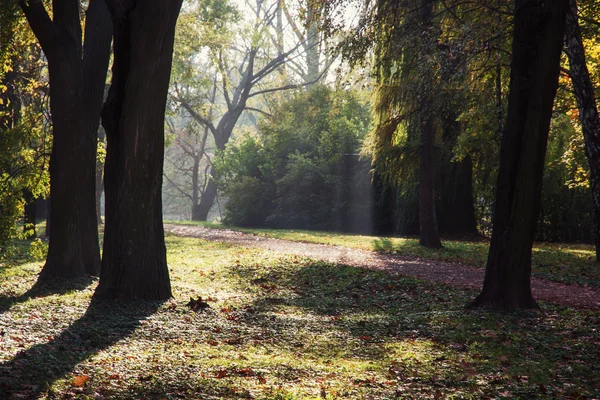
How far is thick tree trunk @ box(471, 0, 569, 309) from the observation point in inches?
328

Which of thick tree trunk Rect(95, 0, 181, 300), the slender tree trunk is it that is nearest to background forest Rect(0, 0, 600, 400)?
thick tree trunk Rect(95, 0, 181, 300)

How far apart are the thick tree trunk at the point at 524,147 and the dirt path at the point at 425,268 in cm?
161

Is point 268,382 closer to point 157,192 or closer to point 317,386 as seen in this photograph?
point 317,386

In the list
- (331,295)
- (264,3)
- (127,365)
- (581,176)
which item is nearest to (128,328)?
(127,365)

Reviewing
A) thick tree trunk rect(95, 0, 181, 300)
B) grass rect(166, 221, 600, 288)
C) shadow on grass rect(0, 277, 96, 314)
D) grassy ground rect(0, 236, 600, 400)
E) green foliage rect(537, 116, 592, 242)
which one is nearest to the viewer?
grassy ground rect(0, 236, 600, 400)

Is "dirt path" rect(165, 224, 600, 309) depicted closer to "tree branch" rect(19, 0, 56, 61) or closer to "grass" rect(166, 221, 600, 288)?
"grass" rect(166, 221, 600, 288)

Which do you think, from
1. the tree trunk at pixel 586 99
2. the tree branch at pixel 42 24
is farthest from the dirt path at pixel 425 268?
the tree branch at pixel 42 24

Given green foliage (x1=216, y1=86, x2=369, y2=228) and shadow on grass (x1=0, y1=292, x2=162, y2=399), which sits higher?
green foliage (x1=216, y1=86, x2=369, y2=228)

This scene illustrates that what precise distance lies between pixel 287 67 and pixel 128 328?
151 feet

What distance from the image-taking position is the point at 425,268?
1390cm

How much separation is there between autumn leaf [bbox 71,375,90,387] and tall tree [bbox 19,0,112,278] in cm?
603

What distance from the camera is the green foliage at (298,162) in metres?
29.0

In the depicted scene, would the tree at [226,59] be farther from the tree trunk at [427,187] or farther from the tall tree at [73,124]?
the tall tree at [73,124]

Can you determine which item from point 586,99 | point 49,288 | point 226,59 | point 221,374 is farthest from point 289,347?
point 226,59
